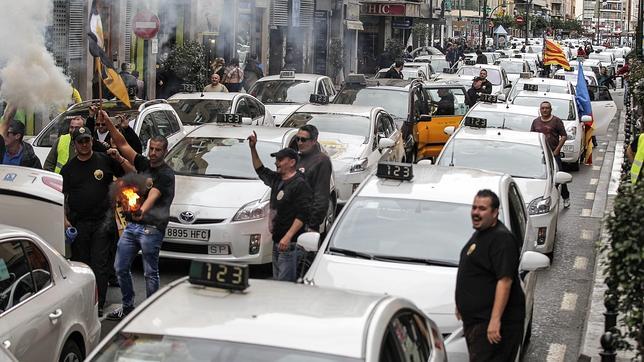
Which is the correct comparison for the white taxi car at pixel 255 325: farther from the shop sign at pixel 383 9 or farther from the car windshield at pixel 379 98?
the shop sign at pixel 383 9

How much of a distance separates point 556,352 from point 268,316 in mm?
5226

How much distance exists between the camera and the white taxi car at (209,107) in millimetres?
19062

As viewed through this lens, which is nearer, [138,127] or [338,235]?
[338,235]

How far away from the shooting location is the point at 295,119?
17641 millimetres

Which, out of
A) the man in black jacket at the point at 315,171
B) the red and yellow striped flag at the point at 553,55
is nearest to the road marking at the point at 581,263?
the man in black jacket at the point at 315,171

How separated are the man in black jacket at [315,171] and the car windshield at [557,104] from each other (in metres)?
12.9

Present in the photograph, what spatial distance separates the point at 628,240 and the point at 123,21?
22310mm

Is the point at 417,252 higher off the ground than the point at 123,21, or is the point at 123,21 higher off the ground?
the point at 123,21

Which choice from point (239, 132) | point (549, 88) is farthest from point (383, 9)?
point (239, 132)

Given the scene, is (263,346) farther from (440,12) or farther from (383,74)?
(440,12)

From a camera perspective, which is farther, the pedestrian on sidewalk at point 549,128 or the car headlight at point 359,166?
the pedestrian on sidewalk at point 549,128

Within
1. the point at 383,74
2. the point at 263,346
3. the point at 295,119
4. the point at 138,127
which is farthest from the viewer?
the point at 383,74

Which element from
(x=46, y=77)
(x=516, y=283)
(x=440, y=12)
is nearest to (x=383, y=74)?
(x=46, y=77)

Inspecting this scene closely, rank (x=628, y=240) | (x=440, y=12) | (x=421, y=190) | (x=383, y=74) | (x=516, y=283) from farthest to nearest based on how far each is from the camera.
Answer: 1. (x=440, y=12)
2. (x=383, y=74)
3. (x=421, y=190)
4. (x=516, y=283)
5. (x=628, y=240)
